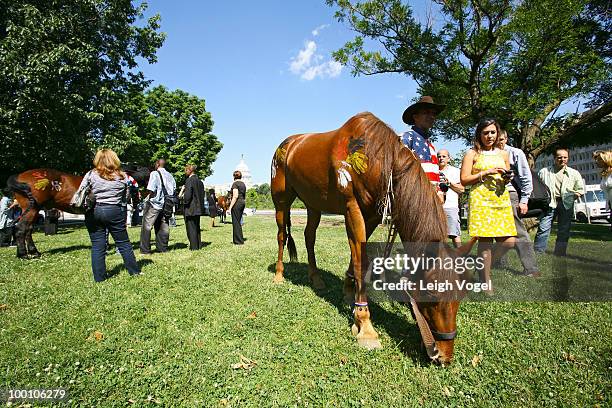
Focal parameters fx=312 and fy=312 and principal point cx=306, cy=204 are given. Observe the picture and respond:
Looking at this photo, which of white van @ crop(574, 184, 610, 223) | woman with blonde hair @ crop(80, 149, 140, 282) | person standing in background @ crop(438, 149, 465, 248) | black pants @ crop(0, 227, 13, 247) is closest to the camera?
woman with blonde hair @ crop(80, 149, 140, 282)

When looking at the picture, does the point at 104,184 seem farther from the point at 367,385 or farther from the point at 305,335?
the point at 367,385

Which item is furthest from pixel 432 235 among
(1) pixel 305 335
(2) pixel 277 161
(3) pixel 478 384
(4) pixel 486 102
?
(4) pixel 486 102

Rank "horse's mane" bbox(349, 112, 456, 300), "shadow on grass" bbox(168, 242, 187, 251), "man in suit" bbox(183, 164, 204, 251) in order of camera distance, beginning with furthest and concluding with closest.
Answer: "shadow on grass" bbox(168, 242, 187, 251) → "man in suit" bbox(183, 164, 204, 251) → "horse's mane" bbox(349, 112, 456, 300)

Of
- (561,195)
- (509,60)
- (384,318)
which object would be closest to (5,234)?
(384,318)

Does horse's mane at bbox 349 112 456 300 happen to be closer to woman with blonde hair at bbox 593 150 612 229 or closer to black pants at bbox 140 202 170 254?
woman with blonde hair at bbox 593 150 612 229

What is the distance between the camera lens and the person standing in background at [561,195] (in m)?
6.00

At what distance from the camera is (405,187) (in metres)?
2.88

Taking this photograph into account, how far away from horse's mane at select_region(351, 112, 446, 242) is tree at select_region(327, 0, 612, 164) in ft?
32.9

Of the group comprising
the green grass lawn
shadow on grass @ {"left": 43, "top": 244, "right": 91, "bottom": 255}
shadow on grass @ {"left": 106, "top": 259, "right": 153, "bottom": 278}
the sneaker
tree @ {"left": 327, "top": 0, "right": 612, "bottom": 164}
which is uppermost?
tree @ {"left": 327, "top": 0, "right": 612, "bottom": 164}

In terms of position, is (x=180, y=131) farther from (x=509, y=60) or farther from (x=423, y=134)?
(x=423, y=134)

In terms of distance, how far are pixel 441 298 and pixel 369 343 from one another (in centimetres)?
89

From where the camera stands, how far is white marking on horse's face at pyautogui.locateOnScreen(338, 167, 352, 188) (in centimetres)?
340


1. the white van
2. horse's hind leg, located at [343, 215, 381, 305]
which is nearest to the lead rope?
horse's hind leg, located at [343, 215, 381, 305]

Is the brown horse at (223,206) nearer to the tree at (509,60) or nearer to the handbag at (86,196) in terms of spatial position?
the tree at (509,60)
